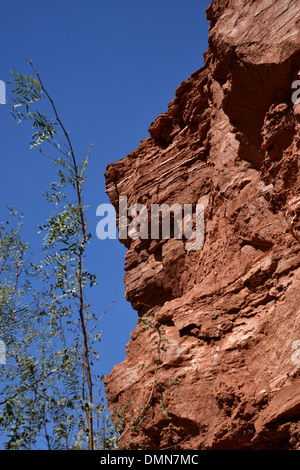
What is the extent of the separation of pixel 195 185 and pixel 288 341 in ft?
29.3

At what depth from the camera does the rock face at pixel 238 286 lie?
13320 millimetres

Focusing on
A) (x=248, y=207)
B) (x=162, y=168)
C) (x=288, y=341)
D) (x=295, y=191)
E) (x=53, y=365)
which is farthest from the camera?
(x=162, y=168)

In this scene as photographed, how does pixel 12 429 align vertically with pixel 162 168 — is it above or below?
below

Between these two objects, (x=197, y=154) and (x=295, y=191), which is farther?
(x=197, y=154)

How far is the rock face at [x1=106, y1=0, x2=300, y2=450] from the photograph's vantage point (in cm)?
1332

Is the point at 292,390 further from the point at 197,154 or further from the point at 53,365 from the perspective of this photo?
the point at 197,154

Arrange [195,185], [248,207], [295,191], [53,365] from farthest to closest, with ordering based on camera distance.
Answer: [195,185], [248,207], [295,191], [53,365]

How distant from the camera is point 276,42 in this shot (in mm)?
14680

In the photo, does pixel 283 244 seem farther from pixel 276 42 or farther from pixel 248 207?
pixel 276 42

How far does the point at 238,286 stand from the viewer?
15523mm

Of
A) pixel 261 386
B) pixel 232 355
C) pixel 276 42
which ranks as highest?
pixel 276 42

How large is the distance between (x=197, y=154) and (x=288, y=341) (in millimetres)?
9967
